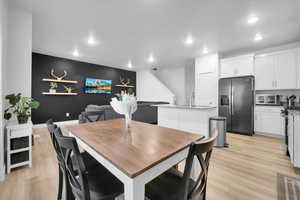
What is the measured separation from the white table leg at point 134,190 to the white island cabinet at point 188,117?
2703mm

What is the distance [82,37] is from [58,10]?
1.07 m

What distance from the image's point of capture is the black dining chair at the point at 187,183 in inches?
27.8

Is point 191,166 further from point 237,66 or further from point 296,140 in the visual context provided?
point 237,66

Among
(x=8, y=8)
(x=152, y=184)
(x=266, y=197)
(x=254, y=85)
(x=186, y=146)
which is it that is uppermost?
(x=8, y=8)

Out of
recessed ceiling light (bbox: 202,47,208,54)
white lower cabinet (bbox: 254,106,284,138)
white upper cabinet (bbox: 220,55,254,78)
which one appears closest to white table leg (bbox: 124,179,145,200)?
recessed ceiling light (bbox: 202,47,208,54)

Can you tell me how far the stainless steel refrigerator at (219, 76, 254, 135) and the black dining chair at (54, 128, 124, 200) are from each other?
167 inches

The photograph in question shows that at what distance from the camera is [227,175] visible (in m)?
1.92

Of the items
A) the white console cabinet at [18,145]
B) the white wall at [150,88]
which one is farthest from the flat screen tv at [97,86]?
the white console cabinet at [18,145]

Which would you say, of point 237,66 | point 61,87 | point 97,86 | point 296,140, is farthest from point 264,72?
point 61,87

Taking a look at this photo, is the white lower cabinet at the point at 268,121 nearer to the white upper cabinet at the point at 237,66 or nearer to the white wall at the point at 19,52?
the white upper cabinet at the point at 237,66

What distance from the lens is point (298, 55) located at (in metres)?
3.37

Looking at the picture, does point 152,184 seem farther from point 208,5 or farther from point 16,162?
point 208,5

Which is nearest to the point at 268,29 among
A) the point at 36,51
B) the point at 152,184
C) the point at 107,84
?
the point at 152,184

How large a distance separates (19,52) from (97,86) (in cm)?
400
